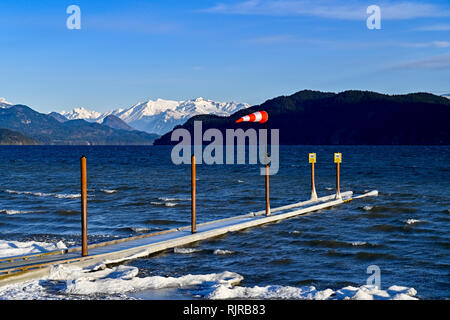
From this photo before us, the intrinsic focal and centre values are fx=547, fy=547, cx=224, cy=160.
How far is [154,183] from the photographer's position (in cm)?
5384

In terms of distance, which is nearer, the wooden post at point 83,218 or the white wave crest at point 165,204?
the wooden post at point 83,218

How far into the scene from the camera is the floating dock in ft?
50.2

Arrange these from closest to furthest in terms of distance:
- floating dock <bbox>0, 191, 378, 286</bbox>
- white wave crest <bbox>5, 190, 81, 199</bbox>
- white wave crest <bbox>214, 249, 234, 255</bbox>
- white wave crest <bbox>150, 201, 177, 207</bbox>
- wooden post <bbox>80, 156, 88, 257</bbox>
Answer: floating dock <bbox>0, 191, 378, 286</bbox> → wooden post <bbox>80, 156, 88, 257</bbox> → white wave crest <bbox>214, 249, 234, 255</bbox> → white wave crest <bbox>150, 201, 177, 207</bbox> → white wave crest <bbox>5, 190, 81, 199</bbox>

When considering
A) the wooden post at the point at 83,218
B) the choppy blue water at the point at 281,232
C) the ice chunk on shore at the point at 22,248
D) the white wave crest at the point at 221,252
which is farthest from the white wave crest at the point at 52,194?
the wooden post at the point at 83,218

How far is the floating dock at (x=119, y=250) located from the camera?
1529cm

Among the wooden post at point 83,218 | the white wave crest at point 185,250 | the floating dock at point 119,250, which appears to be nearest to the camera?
the floating dock at point 119,250

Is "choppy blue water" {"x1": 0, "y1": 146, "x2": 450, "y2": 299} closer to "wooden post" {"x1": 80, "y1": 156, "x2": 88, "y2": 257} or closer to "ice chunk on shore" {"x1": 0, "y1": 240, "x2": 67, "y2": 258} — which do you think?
"wooden post" {"x1": 80, "y1": 156, "x2": 88, "y2": 257}

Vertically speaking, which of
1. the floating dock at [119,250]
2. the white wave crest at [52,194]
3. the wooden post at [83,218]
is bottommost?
the white wave crest at [52,194]

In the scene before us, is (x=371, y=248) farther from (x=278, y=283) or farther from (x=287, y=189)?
(x=287, y=189)

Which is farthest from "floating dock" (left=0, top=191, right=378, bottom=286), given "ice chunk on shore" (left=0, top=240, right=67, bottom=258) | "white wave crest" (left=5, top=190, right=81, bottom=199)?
"white wave crest" (left=5, top=190, right=81, bottom=199)

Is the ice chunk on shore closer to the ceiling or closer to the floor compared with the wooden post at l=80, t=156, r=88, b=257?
closer to the floor

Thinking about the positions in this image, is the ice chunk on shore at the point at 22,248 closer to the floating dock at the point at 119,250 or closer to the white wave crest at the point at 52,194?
the floating dock at the point at 119,250

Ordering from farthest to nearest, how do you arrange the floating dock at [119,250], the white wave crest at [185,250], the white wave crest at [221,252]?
the white wave crest at [185,250]
the white wave crest at [221,252]
the floating dock at [119,250]
